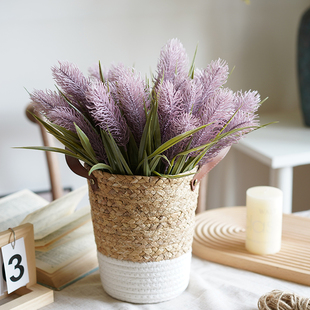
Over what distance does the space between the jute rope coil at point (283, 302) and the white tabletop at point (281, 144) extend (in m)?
0.69

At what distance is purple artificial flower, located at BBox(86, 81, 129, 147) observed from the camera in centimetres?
43

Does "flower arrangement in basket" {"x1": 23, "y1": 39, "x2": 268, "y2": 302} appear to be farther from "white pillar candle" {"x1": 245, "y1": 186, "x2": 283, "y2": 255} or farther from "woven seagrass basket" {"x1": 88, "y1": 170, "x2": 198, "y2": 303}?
"white pillar candle" {"x1": 245, "y1": 186, "x2": 283, "y2": 255}

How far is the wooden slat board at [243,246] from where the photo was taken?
627mm

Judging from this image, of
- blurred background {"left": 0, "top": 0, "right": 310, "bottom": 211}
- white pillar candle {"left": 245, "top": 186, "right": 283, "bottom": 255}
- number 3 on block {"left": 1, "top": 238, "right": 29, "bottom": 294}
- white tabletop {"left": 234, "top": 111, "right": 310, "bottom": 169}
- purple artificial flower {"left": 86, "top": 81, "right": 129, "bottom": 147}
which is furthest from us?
blurred background {"left": 0, "top": 0, "right": 310, "bottom": 211}

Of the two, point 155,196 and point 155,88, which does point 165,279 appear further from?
point 155,88

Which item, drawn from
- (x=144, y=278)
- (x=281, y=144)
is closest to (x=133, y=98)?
(x=144, y=278)

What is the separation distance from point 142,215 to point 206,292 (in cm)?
18

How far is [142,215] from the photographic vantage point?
1.65 feet

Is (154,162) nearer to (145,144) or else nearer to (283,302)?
(145,144)

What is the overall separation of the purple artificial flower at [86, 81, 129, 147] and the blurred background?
33.5 inches

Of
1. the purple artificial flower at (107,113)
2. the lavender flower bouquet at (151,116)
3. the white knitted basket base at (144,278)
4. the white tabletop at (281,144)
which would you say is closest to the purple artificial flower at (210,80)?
the lavender flower bouquet at (151,116)

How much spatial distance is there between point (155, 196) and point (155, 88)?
14 cm

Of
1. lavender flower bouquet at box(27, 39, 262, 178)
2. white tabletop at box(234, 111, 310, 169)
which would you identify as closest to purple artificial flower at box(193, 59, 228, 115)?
lavender flower bouquet at box(27, 39, 262, 178)

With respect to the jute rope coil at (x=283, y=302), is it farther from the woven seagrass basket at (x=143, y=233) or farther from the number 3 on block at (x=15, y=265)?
the number 3 on block at (x=15, y=265)
